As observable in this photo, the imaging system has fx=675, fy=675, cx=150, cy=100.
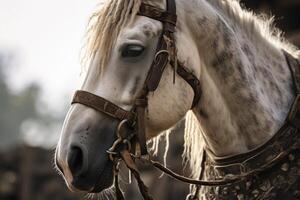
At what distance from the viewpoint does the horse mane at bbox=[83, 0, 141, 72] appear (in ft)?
10.4

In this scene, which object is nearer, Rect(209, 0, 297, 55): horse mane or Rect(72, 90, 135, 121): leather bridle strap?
Rect(72, 90, 135, 121): leather bridle strap

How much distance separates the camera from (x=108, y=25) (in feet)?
10.4

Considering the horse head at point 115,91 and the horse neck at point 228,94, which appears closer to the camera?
the horse head at point 115,91

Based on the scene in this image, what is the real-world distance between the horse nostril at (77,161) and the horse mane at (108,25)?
1.34ft

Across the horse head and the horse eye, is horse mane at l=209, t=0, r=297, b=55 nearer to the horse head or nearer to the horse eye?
the horse head

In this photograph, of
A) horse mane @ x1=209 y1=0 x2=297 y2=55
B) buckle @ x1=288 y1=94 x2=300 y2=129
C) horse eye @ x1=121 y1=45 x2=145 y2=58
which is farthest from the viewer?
horse mane @ x1=209 y1=0 x2=297 y2=55

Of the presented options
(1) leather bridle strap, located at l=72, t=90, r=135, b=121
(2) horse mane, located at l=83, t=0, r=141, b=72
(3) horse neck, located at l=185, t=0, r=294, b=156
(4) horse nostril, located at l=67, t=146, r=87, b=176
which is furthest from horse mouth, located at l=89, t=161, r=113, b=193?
(3) horse neck, located at l=185, t=0, r=294, b=156

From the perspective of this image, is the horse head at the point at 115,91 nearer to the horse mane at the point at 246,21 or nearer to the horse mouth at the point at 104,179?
the horse mouth at the point at 104,179

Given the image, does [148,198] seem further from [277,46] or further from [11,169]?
[11,169]

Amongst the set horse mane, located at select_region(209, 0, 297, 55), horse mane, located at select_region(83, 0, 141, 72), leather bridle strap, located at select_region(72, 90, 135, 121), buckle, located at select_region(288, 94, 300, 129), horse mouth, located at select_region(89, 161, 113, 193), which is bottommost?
horse mouth, located at select_region(89, 161, 113, 193)

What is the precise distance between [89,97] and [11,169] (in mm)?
7505

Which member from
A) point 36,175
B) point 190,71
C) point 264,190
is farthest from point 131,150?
point 36,175

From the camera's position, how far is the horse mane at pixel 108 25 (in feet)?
10.4

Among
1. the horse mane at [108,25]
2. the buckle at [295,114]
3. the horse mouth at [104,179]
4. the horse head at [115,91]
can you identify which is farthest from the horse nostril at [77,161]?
the buckle at [295,114]
